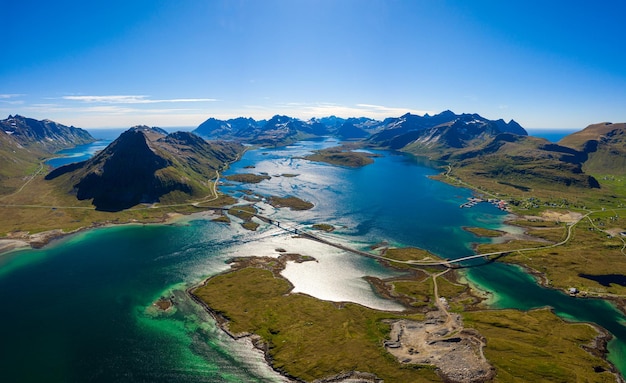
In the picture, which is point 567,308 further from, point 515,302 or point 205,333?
point 205,333

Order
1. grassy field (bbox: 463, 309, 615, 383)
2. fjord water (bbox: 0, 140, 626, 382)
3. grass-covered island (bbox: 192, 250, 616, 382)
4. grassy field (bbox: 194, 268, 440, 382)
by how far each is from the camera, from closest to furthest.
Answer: grassy field (bbox: 463, 309, 615, 383)
grass-covered island (bbox: 192, 250, 616, 382)
grassy field (bbox: 194, 268, 440, 382)
fjord water (bbox: 0, 140, 626, 382)

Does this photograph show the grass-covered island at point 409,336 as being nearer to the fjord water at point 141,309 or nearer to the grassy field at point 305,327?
the grassy field at point 305,327

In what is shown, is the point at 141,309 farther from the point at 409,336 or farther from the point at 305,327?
the point at 409,336

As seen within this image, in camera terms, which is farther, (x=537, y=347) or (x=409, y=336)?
(x=409, y=336)

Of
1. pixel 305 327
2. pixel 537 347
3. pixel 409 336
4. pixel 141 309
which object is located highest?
pixel 537 347

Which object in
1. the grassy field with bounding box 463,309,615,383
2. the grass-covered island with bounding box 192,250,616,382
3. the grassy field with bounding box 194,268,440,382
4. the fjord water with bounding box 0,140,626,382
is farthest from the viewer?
the fjord water with bounding box 0,140,626,382

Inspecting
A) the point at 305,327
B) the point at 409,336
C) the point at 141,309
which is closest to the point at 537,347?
the point at 409,336

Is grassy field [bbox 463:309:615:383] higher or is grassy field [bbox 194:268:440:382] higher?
grassy field [bbox 463:309:615:383]

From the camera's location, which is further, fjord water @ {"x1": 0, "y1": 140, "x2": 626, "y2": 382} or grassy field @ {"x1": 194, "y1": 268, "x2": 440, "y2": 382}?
fjord water @ {"x1": 0, "y1": 140, "x2": 626, "y2": 382}

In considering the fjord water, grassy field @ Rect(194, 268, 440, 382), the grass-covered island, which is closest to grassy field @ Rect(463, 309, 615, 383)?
the grass-covered island

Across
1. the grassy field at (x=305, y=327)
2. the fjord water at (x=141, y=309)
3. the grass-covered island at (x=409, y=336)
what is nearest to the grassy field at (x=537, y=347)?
the grass-covered island at (x=409, y=336)

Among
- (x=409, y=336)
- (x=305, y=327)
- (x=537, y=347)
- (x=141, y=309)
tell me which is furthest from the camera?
(x=141, y=309)

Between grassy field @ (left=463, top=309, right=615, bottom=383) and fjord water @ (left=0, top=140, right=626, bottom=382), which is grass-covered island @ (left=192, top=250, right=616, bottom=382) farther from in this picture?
fjord water @ (left=0, top=140, right=626, bottom=382)
